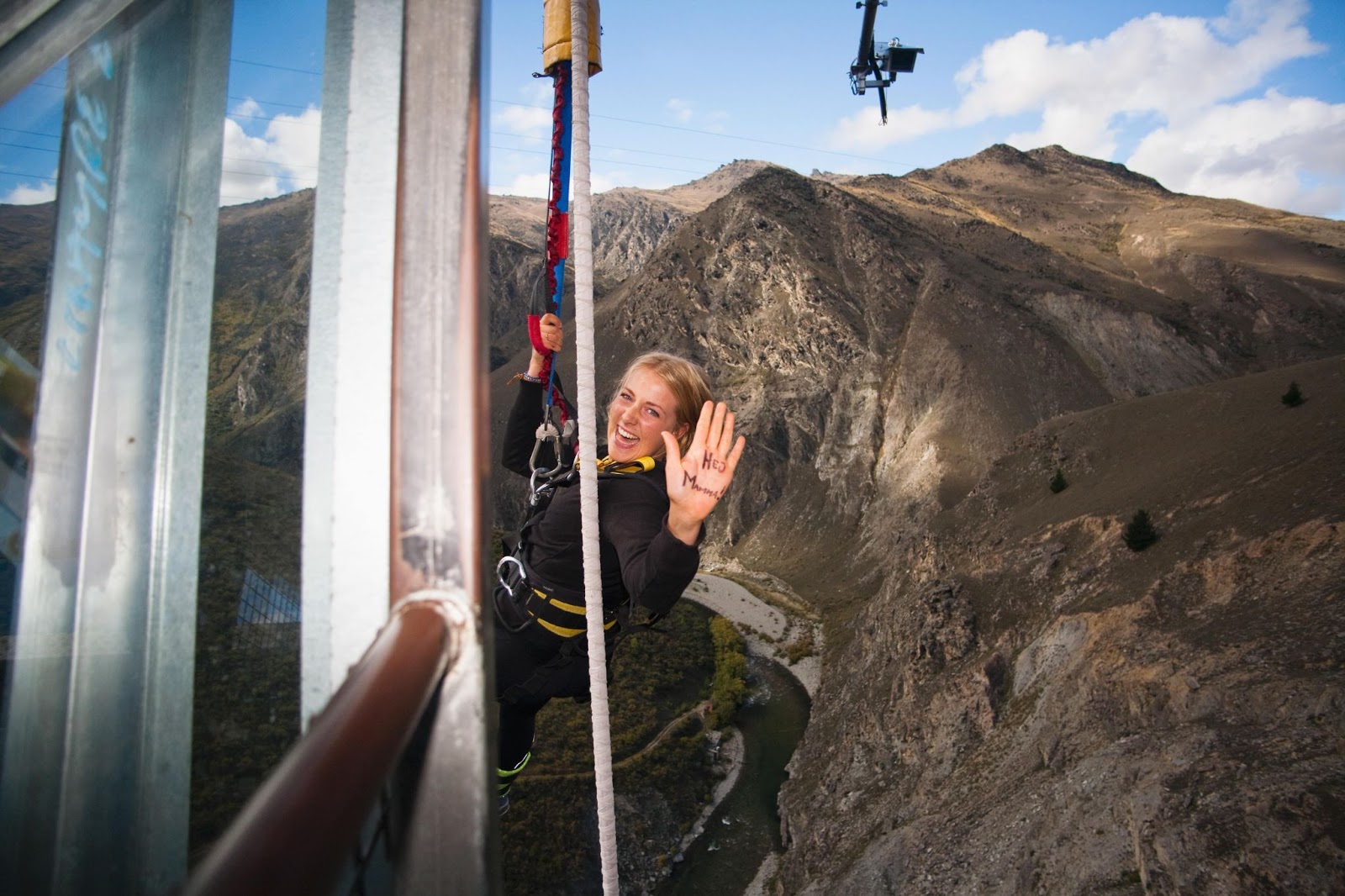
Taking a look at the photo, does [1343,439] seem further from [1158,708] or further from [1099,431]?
[1099,431]

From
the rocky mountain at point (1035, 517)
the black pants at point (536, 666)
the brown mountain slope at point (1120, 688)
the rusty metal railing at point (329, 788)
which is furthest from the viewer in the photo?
the rocky mountain at point (1035, 517)

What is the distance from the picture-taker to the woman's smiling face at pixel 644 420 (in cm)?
405

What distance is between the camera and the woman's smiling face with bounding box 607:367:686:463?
405cm

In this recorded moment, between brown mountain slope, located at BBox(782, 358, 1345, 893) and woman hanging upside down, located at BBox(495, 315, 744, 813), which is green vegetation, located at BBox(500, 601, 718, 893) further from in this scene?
woman hanging upside down, located at BBox(495, 315, 744, 813)

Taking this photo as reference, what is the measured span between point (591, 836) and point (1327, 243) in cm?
8442

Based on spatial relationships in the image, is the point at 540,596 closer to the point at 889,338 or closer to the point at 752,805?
the point at 752,805

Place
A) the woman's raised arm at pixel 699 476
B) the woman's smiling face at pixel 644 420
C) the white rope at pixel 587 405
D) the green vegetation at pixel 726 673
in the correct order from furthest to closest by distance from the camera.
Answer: the green vegetation at pixel 726 673, the woman's smiling face at pixel 644 420, the woman's raised arm at pixel 699 476, the white rope at pixel 587 405

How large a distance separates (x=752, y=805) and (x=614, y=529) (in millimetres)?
30815

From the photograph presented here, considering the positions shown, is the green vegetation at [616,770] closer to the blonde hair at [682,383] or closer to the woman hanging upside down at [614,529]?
the woman hanging upside down at [614,529]

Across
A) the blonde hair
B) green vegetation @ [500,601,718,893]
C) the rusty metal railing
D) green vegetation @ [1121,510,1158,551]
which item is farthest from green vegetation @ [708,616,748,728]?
the rusty metal railing

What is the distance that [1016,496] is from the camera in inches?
1312

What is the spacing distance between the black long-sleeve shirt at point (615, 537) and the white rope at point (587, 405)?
1.16 ft

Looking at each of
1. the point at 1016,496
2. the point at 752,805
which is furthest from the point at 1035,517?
the point at 752,805

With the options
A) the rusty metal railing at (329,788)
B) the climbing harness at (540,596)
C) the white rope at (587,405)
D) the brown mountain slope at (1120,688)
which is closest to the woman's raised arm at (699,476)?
the white rope at (587,405)
